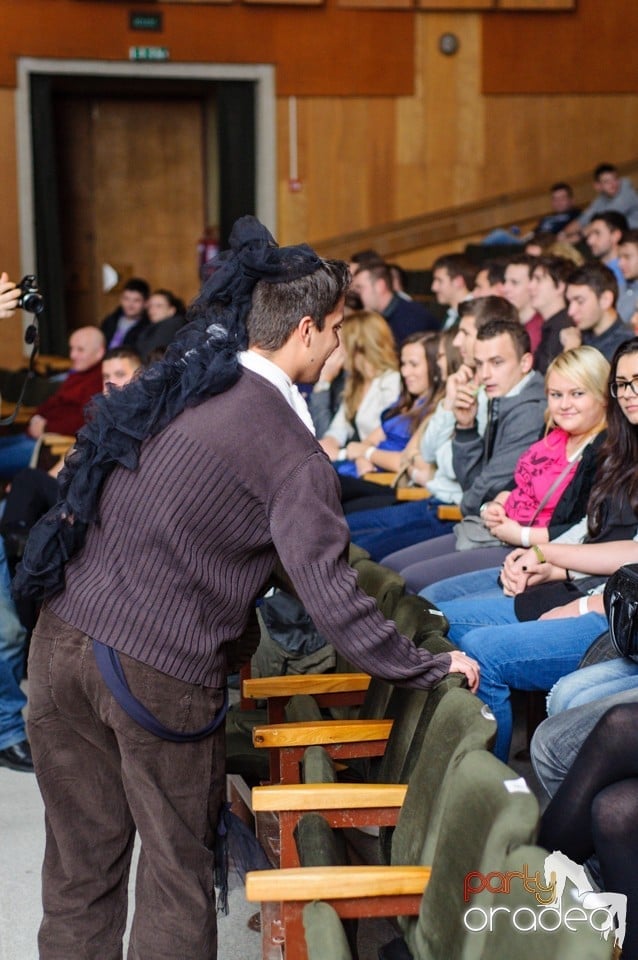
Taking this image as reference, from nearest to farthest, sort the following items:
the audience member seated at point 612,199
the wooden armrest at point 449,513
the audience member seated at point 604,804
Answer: the audience member seated at point 604,804, the wooden armrest at point 449,513, the audience member seated at point 612,199

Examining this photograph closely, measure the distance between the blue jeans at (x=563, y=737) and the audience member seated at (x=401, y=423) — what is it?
7.81 ft

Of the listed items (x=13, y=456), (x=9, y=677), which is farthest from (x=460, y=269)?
(x=9, y=677)

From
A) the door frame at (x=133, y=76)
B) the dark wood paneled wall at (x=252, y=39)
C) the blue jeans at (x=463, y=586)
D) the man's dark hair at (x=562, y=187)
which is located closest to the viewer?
the blue jeans at (x=463, y=586)

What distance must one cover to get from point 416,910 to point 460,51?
9833mm

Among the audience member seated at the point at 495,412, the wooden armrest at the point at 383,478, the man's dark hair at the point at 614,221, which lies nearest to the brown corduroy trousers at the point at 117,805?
the audience member seated at the point at 495,412

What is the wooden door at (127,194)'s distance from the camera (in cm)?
1105

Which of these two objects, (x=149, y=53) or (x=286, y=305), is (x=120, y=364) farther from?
(x=149, y=53)

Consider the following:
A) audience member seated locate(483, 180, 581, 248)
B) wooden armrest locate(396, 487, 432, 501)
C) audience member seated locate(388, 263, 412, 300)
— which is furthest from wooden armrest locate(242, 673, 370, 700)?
audience member seated locate(483, 180, 581, 248)

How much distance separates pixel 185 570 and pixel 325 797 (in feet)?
1.50

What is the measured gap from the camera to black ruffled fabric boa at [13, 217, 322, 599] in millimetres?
1967

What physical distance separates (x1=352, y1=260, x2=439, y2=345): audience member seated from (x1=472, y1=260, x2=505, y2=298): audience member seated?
681 millimetres

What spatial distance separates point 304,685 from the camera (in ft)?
8.91

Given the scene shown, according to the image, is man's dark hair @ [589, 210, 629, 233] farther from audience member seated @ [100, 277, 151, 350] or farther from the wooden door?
the wooden door

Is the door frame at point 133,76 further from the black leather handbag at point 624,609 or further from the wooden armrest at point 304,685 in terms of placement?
the black leather handbag at point 624,609
